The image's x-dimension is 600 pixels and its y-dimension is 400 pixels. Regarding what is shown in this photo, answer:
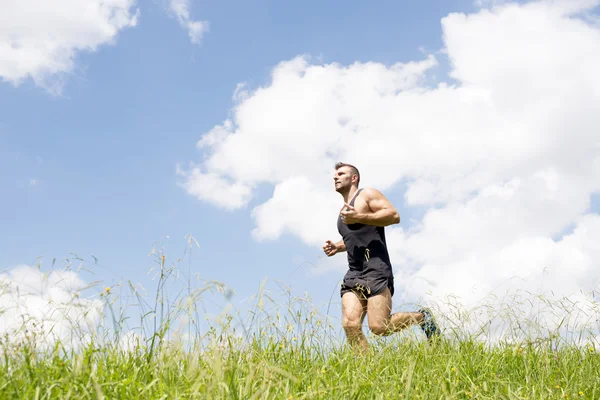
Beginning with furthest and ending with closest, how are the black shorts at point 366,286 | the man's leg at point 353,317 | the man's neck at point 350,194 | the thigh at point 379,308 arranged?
the man's neck at point 350,194 → the black shorts at point 366,286 → the thigh at point 379,308 → the man's leg at point 353,317

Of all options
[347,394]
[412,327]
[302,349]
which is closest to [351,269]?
[412,327]

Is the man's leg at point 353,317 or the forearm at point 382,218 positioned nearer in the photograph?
the man's leg at point 353,317

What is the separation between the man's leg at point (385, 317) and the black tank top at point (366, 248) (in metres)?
0.33

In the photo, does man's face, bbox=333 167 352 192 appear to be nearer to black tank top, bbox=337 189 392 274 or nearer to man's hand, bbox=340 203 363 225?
black tank top, bbox=337 189 392 274

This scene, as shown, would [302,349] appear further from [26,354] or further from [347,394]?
[26,354]

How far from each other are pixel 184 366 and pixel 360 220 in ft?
10.2

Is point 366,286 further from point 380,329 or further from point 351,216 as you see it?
point 351,216

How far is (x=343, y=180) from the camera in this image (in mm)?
7137

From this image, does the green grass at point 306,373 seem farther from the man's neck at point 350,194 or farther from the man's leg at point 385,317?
the man's neck at point 350,194

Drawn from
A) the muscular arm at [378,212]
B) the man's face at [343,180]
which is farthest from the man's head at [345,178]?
the muscular arm at [378,212]

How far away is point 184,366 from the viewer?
11.9 ft

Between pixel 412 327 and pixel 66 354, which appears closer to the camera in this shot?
pixel 66 354

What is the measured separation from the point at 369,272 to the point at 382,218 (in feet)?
2.00

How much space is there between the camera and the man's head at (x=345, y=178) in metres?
7.14
